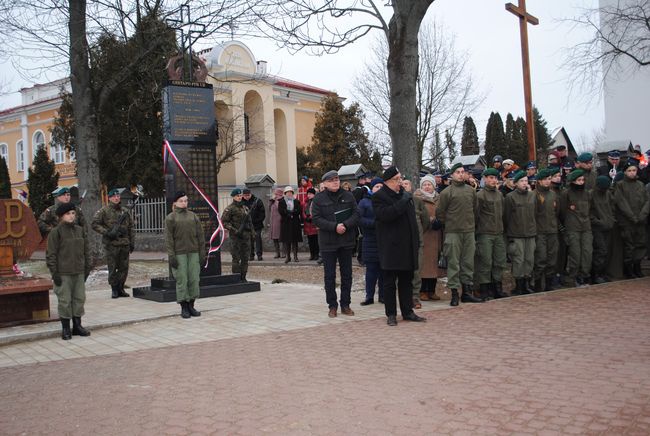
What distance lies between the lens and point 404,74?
1167cm

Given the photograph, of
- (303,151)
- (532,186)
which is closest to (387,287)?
(532,186)

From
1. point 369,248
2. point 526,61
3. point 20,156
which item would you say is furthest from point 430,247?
point 20,156

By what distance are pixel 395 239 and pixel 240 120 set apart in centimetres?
2585

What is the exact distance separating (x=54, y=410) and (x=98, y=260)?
12736 millimetres

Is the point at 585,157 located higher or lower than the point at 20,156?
lower

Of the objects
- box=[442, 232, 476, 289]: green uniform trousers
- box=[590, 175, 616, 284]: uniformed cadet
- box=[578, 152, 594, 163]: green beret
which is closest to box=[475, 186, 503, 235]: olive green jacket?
box=[442, 232, 476, 289]: green uniform trousers

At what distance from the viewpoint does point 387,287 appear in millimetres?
7684

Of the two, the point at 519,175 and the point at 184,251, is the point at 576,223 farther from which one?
the point at 184,251

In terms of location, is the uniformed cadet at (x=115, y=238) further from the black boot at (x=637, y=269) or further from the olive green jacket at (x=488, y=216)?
the black boot at (x=637, y=269)

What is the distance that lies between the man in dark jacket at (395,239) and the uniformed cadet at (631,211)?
527 cm

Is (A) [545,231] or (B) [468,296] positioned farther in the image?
(A) [545,231]

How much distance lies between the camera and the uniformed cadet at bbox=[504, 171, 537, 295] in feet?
31.1

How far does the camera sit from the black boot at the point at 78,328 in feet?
25.9

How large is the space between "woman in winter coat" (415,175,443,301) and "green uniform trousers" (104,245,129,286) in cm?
577
